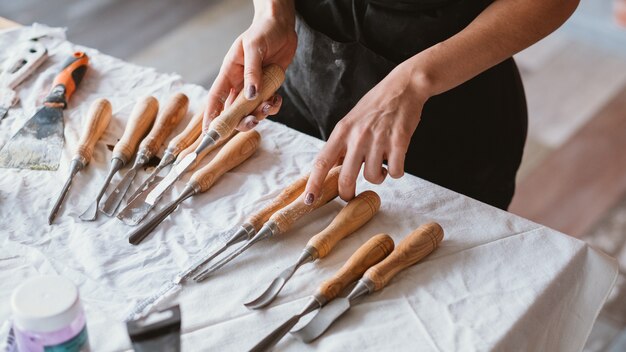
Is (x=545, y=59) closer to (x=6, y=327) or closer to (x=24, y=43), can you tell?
(x=24, y=43)

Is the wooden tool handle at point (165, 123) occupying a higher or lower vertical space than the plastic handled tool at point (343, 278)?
higher

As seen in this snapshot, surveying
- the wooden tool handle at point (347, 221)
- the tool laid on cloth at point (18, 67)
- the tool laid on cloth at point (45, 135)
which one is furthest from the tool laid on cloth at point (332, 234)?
the tool laid on cloth at point (18, 67)

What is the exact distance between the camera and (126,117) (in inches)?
50.1

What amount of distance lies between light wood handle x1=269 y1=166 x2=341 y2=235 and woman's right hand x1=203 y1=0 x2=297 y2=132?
0.14m

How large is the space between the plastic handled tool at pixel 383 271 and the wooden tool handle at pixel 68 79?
1.91 feet

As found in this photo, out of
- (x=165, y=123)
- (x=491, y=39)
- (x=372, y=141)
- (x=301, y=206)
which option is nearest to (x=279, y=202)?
(x=301, y=206)

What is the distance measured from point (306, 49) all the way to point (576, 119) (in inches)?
59.0

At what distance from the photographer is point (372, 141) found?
1.07m

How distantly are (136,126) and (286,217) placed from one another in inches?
11.9

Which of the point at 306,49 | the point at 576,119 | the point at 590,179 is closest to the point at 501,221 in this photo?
the point at 306,49

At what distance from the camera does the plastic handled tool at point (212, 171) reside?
1.06 m

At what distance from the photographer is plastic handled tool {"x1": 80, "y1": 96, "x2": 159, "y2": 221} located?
43.1 inches

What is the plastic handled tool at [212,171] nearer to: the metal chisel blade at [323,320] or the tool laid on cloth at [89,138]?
the tool laid on cloth at [89,138]

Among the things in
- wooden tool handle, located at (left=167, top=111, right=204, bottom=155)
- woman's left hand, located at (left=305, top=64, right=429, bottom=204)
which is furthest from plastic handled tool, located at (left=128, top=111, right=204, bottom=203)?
woman's left hand, located at (left=305, top=64, right=429, bottom=204)
